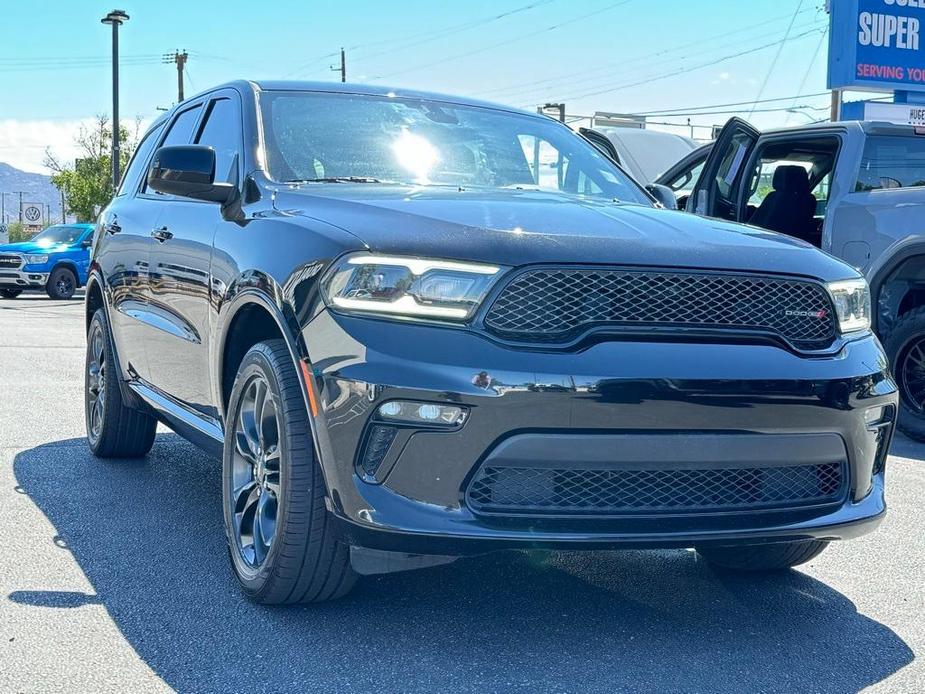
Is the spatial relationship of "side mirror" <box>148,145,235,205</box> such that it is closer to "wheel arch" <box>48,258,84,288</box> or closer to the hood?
the hood

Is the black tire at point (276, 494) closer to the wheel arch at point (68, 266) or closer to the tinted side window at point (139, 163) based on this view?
the tinted side window at point (139, 163)

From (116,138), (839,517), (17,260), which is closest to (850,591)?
(839,517)

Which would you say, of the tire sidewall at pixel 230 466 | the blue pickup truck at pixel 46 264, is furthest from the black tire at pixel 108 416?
the blue pickup truck at pixel 46 264

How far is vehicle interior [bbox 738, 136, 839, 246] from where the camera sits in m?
7.96

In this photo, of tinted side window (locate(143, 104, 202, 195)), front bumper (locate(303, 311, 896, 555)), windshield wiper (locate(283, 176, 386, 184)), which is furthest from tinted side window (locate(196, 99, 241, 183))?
front bumper (locate(303, 311, 896, 555))

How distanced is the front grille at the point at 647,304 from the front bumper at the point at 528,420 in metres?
0.08

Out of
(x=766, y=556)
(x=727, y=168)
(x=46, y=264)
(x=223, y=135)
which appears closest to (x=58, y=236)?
(x=46, y=264)

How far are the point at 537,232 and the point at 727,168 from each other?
4628 millimetres

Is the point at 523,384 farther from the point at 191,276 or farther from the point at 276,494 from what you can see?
the point at 191,276

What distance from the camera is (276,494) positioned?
3562 millimetres

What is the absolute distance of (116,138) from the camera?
37.3 meters

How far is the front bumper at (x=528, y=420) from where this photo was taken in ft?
9.78

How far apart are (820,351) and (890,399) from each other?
1.13 ft

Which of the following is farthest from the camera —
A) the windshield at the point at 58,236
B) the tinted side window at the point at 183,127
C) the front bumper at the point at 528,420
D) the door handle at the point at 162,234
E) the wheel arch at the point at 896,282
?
the windshield at the point at 58,236
